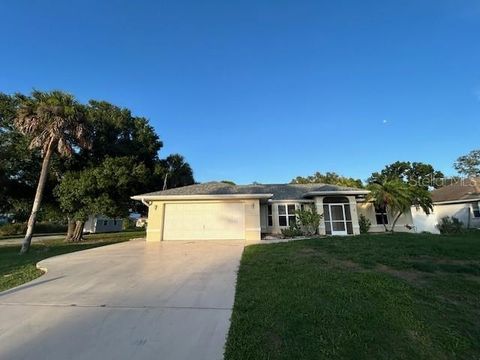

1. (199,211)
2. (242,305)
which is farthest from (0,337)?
(199,211)

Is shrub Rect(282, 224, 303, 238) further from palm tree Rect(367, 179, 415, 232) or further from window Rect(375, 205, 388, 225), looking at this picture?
window Rect(375, 205, 388, 225)

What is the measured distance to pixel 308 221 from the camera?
17.5 meters

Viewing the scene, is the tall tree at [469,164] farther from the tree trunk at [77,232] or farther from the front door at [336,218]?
the tree trunk at [77,232]

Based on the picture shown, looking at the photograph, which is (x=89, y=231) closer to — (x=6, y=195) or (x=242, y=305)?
(x=6, y=195)

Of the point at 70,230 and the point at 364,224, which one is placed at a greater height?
the point at 364,224

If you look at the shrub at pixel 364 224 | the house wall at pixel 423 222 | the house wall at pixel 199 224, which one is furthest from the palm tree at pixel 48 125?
the house wall at pixel 423 222

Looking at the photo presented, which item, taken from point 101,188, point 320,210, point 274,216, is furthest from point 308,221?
point 101,188

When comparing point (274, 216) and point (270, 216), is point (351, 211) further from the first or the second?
point (270, 216)

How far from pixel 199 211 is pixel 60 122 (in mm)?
8966

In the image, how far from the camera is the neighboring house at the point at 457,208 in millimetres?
23125

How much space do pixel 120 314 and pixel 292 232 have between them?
13.5 m

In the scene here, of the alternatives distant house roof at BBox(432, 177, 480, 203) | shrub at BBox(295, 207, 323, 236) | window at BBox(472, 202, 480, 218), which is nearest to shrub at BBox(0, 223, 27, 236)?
shrub at BBox(295, 207, 323, 236)

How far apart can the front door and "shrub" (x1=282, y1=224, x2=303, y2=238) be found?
7.23ft

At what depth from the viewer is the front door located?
18.5 meters
